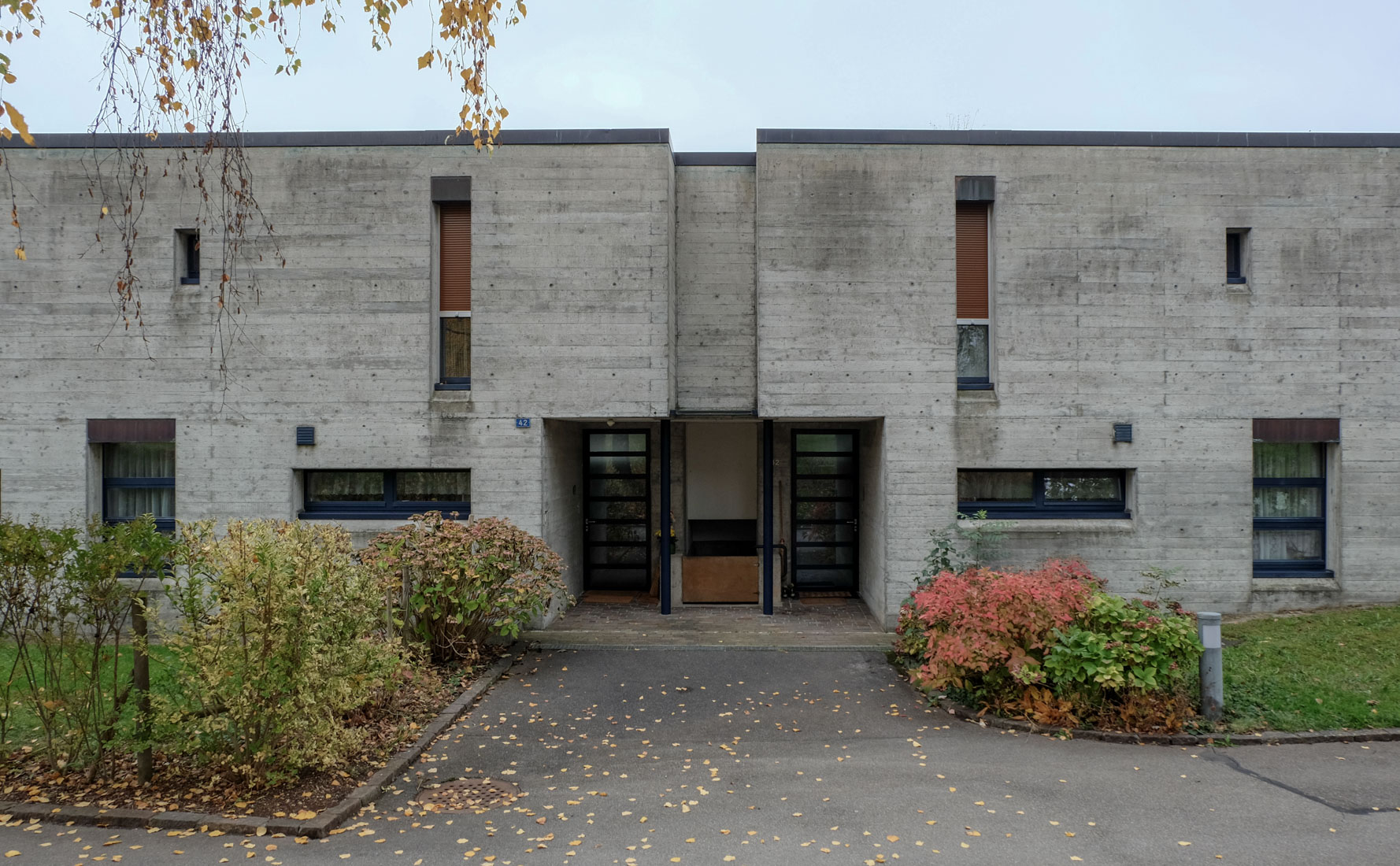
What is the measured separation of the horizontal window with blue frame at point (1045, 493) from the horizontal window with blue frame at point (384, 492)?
22.0ft

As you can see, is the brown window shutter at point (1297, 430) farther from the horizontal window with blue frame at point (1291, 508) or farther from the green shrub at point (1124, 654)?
the green shrub at point (1124, 654)

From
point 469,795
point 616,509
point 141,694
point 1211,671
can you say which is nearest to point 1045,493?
point 1211,671

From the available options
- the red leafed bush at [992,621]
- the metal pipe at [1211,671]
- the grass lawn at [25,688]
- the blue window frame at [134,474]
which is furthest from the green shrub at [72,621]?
the metal pipe at [1211,671]

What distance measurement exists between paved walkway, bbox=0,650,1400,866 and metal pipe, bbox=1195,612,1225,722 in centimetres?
58

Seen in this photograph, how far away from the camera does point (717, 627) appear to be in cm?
1066

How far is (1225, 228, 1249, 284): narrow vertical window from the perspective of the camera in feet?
35.0

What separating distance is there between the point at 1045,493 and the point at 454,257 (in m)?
8.44

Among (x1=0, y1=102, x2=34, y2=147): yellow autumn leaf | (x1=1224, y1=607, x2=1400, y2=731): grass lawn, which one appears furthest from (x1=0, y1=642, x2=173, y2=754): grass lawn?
(x1=1224, y1=607, x2=1400, y2=731): grass lawn

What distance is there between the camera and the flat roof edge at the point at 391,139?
10453 mm

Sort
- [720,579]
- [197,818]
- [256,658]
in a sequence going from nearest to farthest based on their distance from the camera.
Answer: [197,818] < [256,658] < [720,579]

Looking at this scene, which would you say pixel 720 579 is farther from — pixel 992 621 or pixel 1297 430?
pixel 1297 430

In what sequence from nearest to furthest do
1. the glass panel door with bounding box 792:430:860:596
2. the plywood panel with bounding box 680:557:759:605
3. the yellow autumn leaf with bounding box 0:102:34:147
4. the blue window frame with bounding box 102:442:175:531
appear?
the yellow autumn leaf with bounding box 0:102:34:147
the blue window frame with bounding box 102:442:175:531
the plywood panel with bounding box 680:557:759:605
the glass panel door with bounding box 792:430:860:596

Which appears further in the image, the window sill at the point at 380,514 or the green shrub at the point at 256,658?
the window sill at the point at 380,514

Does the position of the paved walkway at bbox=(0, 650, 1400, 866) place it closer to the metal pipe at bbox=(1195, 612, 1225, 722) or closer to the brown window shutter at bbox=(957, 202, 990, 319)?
the metal pipe at bbox=(1195, 612, 1225, 722)
